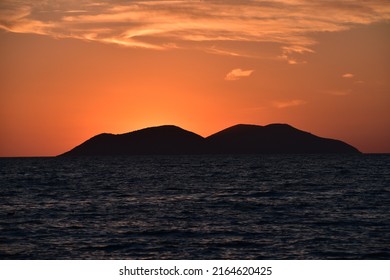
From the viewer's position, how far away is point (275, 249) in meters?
32.2

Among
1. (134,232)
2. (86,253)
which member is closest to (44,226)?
(134,232)

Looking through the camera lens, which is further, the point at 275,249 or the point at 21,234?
the point at 21,234

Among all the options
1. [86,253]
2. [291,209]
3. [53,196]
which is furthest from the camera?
[53,196]

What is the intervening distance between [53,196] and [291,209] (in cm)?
2923

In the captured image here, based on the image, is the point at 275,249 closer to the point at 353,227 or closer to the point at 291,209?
the point at 353,227

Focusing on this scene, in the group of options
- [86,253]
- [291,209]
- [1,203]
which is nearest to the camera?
[86,253]

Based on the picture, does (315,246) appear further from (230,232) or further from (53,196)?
(53,196)

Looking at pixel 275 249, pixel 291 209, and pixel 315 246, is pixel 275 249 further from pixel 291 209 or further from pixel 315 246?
pixel 291 209

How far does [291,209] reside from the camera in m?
51.2
